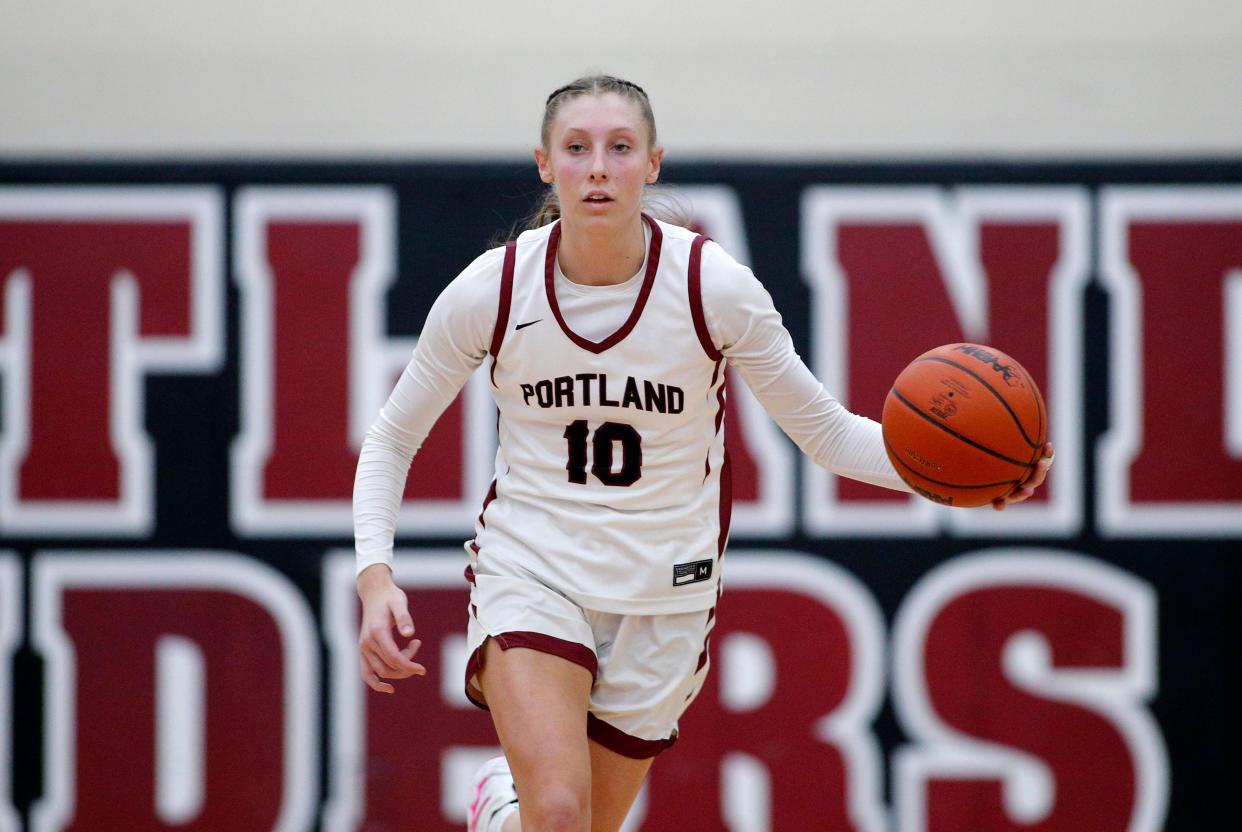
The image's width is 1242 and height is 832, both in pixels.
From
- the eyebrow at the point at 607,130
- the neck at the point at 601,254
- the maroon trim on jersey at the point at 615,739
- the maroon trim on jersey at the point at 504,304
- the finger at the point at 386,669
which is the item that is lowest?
the maroon trim on jersey at the point at 615,739

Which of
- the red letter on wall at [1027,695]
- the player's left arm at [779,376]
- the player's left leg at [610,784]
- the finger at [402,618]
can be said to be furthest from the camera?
the red letter on wall at [1027,695]

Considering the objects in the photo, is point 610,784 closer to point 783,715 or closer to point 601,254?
point 601,254

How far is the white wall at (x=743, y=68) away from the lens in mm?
5492

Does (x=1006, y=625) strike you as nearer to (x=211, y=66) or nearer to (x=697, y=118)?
(x=697, y=118)

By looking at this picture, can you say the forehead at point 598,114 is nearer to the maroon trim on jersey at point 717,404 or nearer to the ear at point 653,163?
the ear at point 653,163

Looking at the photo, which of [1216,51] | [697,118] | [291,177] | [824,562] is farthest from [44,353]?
[1216,51]

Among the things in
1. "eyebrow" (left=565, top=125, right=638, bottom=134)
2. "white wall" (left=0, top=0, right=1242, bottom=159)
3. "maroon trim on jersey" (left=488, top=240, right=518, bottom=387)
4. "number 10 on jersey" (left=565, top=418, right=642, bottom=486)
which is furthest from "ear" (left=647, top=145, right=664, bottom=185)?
"white wall" (left=0, top=0, right=1242, bottom=159)

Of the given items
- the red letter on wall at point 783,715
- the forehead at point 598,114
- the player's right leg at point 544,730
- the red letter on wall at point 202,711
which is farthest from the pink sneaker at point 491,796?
the red letter on wall at point 202,711

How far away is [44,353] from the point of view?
Answer: 5508 millimetres

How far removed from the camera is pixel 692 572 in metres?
3.14

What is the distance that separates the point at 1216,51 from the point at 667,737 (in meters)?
3.75

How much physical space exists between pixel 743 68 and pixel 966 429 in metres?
2.87

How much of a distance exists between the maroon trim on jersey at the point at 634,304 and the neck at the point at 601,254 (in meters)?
0.02

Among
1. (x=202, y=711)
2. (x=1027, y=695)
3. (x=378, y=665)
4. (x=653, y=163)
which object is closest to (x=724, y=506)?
(x=653, y=163)
